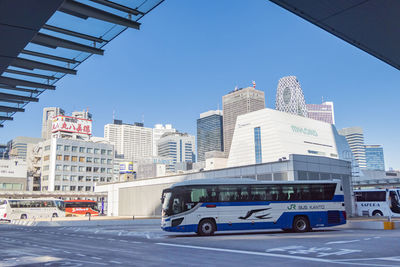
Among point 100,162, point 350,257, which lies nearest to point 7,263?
point 350,257

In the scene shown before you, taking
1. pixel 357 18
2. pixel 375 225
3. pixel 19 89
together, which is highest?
pixel 357 18

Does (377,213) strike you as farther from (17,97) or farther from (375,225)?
(17,97)

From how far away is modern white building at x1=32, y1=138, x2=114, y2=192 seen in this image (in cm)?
11350

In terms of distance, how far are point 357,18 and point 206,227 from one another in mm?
17461

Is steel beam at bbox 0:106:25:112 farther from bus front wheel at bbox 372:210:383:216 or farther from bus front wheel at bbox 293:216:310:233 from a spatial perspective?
bus front wheel at bbox 372:210:383:216

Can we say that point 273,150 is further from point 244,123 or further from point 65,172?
point 65,172

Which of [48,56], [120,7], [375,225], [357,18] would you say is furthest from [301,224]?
[120,7]

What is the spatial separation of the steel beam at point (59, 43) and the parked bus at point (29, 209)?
51.9 metres

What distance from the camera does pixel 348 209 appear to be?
42.3 m

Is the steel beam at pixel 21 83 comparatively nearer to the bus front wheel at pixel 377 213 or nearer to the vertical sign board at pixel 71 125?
the bus front wheel at pixel 377 213

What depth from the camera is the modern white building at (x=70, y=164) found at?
4469 inches

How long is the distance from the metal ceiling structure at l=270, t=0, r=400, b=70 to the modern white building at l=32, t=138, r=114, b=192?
380ft

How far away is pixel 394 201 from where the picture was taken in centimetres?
3862

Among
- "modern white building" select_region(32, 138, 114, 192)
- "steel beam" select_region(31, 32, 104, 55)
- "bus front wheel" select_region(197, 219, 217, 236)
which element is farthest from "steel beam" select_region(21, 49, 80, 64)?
"modern white building" select_region(32, 138, 114, 192)
